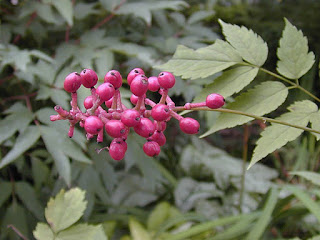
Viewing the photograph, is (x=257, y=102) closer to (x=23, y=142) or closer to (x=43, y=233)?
(x=43, y=233)

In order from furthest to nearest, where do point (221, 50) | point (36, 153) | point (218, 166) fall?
point (218, 166) → point (36, 153) → point (221, 50)

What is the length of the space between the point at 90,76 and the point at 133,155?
963 mm

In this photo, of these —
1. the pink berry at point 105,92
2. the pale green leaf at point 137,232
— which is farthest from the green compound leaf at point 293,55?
the pale green leaf at point 137,232

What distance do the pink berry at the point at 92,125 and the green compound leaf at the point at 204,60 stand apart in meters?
0.22

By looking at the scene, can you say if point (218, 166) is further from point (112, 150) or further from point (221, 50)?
point (112, 150)

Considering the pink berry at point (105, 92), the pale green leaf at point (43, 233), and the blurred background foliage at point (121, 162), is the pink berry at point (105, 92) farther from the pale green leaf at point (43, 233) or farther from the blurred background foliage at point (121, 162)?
the blurred background foliage at point (121, 162)

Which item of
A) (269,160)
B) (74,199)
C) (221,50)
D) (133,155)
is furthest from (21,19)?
(269,160)

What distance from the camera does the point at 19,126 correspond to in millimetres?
1130

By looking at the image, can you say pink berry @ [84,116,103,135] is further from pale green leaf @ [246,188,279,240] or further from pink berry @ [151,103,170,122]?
pale green leaf @ [246,188,279,240]

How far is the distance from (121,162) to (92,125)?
1.39m

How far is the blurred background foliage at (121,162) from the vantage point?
120cm

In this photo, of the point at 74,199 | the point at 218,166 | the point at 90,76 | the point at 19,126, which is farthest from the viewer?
the point at 218,166

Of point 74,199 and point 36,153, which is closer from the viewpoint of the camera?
point 74,199

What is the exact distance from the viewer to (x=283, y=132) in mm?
596
